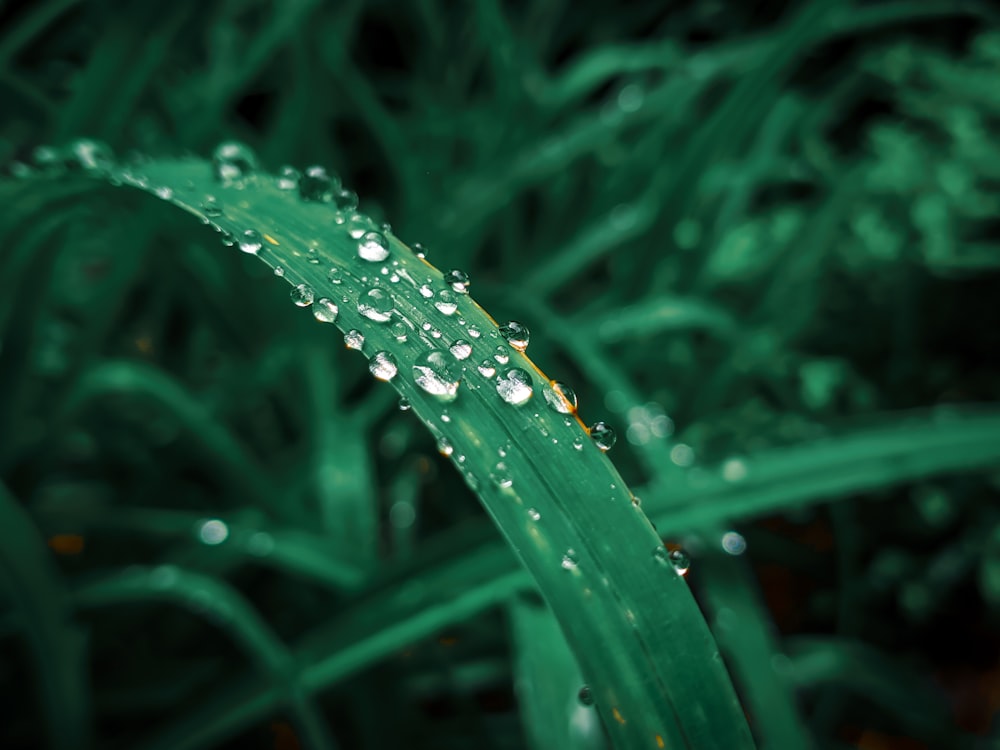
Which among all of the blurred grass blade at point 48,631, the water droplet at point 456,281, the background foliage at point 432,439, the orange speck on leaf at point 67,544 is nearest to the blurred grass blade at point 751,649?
the background foliage at point 432,439

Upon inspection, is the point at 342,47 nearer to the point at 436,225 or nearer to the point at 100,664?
the point at 436,225

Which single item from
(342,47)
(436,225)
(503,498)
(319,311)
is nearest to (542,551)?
(503,498)

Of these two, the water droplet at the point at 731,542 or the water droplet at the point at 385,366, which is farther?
the water droplet at the point at 731,542

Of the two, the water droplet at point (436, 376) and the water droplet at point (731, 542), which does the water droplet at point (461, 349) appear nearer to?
the water droplet at point (436, 376)

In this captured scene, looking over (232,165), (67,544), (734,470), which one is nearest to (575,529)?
(734,470)

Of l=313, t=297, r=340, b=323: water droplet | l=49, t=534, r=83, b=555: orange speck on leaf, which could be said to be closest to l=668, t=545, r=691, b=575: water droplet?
l=313, t=297, r=340, b=323: water droplet
